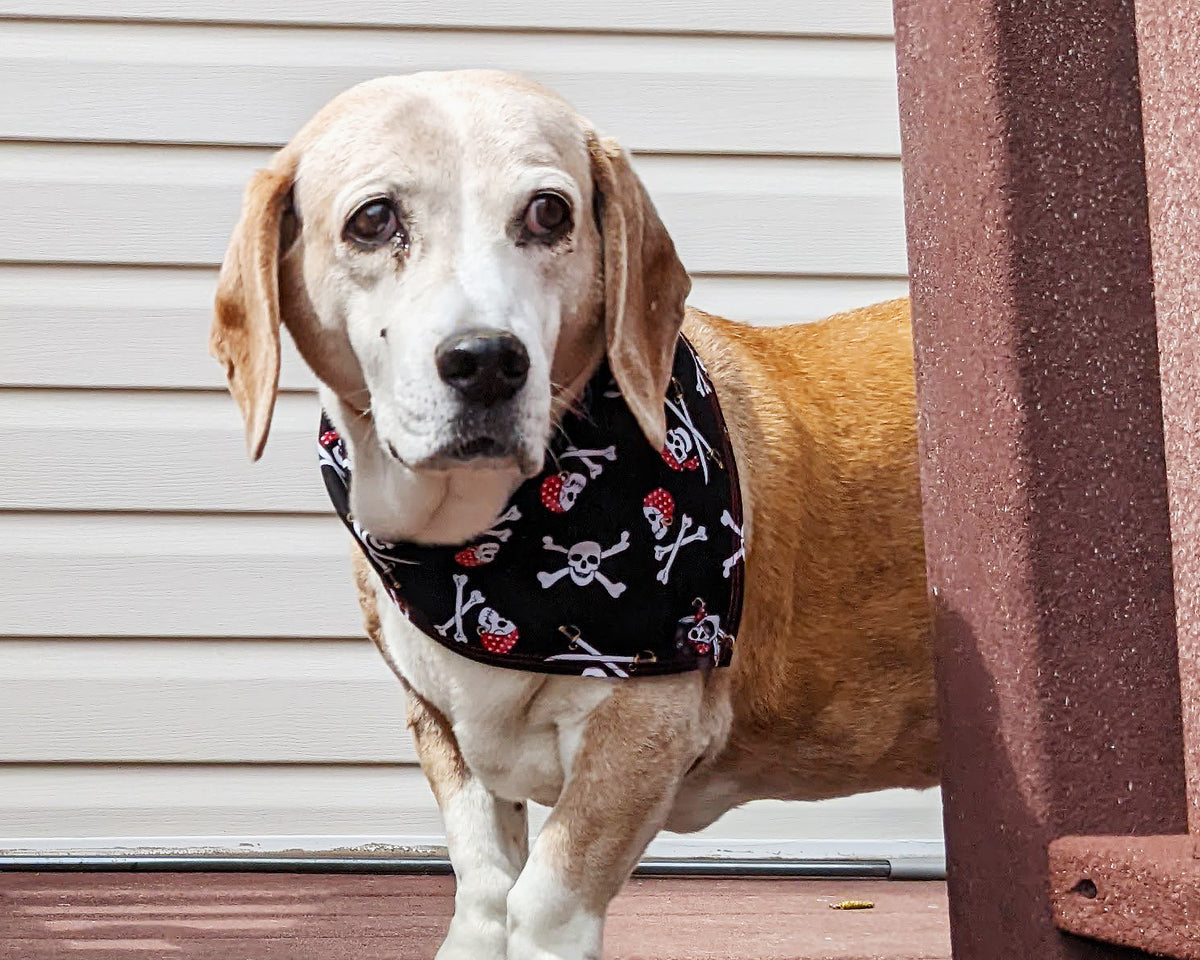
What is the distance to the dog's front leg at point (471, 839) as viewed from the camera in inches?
84.3

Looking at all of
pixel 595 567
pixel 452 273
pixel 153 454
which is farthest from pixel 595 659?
pixel 153 454

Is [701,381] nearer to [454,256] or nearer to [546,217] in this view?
[546,217]

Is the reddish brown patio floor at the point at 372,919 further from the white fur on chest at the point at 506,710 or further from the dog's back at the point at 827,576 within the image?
the white fur on chest at the point at 506,710

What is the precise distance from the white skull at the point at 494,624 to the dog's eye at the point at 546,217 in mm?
508

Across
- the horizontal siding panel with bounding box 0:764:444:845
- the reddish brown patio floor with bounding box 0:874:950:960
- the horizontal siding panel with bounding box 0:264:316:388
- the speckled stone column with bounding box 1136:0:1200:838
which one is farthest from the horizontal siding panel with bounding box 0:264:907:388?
the speckled stone column with bounding box 1136:0:1200:838

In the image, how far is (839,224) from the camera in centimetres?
392

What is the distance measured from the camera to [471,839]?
226 cm

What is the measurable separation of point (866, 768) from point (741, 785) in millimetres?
221

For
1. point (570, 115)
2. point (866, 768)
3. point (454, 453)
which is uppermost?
point (570, 115)

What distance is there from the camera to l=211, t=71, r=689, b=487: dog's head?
1831 mm

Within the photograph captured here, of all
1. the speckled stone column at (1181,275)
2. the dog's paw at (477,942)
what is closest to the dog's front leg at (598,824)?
the dog's paw at (477,942)

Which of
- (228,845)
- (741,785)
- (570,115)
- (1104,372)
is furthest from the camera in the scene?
(228,845)

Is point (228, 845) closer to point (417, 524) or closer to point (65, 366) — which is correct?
point (65, 366)

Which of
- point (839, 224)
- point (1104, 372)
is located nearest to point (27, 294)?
point (839, 224)
